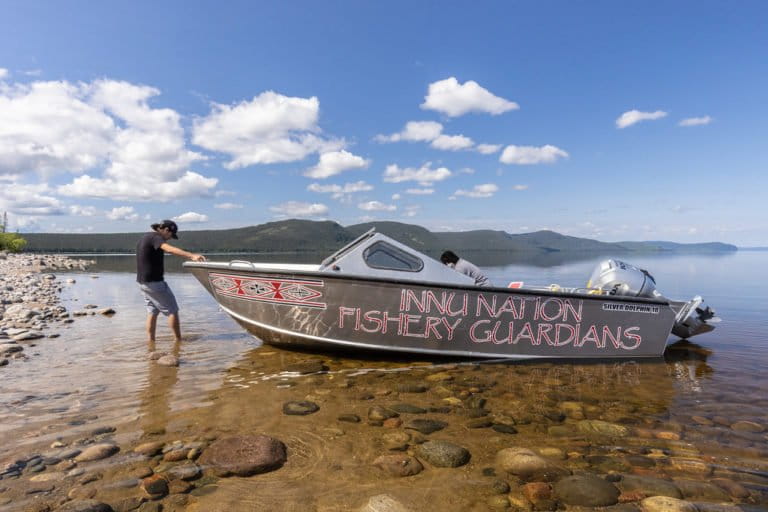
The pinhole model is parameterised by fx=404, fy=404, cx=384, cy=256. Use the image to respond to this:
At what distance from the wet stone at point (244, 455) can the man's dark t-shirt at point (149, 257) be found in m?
4.76

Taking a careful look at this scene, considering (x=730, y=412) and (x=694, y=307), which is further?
(x=694, y=307)

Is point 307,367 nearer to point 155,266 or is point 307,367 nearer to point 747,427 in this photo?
point 155,266

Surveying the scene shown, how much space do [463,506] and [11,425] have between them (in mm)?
4463

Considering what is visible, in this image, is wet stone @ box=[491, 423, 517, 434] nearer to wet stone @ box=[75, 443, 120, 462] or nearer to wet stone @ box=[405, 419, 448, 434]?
wet stone @ box=[405, 419, 448, 434]

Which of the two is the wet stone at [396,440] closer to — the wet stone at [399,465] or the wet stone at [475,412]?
the wet stone at [399,465]

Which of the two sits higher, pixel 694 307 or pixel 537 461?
pixel 694 307

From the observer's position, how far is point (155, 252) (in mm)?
7406

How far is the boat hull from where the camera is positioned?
6508mm

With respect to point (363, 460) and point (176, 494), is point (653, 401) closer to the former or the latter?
point (363, 460)

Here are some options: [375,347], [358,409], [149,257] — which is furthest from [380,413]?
[149,257]

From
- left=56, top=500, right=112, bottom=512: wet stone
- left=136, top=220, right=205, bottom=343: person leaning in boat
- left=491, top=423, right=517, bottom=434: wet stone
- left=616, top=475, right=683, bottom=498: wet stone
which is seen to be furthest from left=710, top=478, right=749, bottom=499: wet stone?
left=136, top=220, right=205, bottom=343: person leaning in boat

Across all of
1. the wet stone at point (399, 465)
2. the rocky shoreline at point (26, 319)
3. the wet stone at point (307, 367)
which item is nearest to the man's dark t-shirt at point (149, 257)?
the rocky shoreline at point (26, 319)

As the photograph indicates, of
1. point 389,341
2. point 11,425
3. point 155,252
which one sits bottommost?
point 11,425

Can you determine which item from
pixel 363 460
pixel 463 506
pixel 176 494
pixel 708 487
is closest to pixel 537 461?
pixel 463 506
